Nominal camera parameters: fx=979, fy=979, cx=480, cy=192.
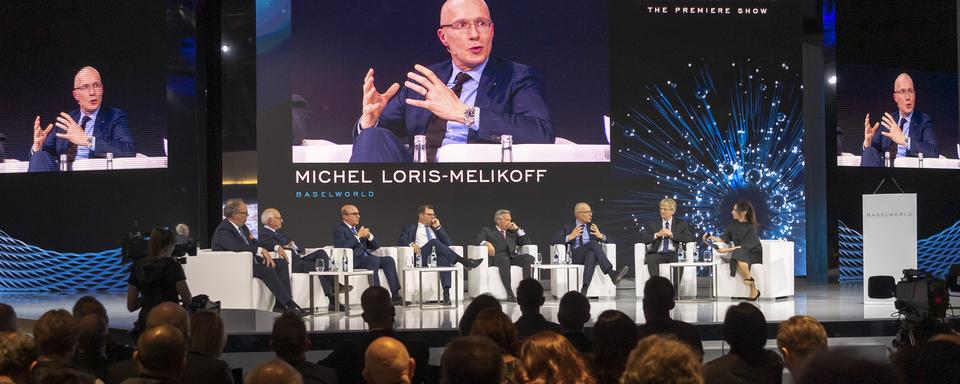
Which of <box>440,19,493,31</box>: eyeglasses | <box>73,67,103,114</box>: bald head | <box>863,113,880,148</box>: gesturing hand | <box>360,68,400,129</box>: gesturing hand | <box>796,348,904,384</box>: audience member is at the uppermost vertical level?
<box>440,19,493,31</box>: eyeglasses

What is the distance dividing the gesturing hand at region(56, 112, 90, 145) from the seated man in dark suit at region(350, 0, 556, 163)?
3340 millimetres

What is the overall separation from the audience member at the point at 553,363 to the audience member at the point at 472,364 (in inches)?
14.1

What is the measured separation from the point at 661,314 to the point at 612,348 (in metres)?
0.73

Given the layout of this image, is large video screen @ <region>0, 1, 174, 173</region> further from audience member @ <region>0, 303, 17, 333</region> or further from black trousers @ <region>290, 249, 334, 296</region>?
audience member @ <region>0, 303, 17, 333</region>

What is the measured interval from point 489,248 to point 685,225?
205cm

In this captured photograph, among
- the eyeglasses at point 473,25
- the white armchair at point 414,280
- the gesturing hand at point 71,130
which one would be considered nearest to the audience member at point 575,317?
the white armchair at point 414,280

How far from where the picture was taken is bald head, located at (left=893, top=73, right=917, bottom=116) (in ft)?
41.1

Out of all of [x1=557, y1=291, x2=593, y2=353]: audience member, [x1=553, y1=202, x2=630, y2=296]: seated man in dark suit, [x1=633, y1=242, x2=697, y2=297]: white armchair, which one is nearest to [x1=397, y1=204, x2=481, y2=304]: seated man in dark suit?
[x1=553, y1=202, x2=630, y2=296]: seated man in dark suit

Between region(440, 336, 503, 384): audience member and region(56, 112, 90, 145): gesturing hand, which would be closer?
region(440, 336, 503, 384): audience member

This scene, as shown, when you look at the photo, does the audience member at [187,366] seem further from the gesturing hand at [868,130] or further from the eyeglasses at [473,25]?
the gesturing hand at [868,130]

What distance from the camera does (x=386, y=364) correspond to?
2.96 meters

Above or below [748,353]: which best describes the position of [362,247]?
above

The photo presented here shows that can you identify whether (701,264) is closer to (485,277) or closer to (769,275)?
(769,275)

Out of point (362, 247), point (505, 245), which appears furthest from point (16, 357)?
point (505, 245)
